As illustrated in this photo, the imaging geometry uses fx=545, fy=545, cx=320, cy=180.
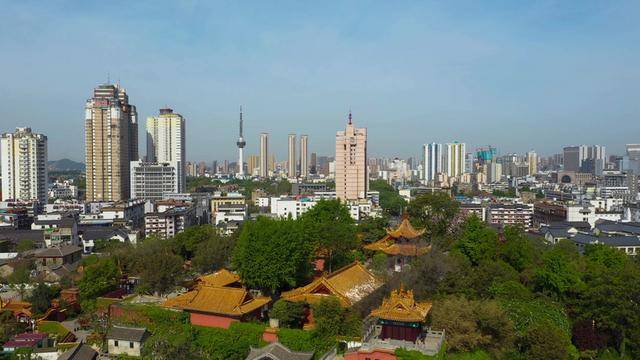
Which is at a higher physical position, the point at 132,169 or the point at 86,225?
the point at 132,169

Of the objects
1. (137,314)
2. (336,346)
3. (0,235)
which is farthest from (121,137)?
(336,346)

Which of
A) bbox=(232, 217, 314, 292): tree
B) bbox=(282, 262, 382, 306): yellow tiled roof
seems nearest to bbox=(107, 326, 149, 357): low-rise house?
bbox=(232, 217, 314, 292): tree

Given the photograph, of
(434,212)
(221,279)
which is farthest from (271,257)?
(434,212)

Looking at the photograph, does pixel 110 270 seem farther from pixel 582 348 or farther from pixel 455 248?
pixel 582 348

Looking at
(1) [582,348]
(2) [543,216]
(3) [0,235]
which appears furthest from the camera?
(2) [543,216]

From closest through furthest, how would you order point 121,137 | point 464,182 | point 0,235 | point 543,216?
point 0,235 < point 543,216 < point 121,137 < point 464,182

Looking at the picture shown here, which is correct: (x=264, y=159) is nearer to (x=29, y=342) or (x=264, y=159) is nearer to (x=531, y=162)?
(x=531, y=162)
